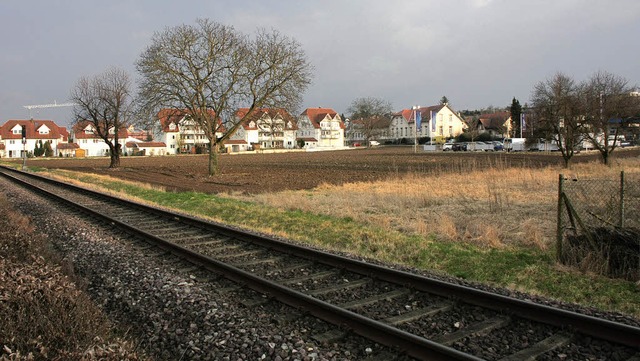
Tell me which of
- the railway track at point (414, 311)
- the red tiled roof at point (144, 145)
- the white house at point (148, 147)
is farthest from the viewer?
the red tiled roof at point (144, 145)

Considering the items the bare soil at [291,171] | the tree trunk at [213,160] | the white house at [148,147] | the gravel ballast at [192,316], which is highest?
the white house at [148,147]

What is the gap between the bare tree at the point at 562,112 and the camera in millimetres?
34625

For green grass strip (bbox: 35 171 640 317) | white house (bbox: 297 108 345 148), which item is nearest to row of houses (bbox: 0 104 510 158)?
white house (bbox: 297 108 345 148)

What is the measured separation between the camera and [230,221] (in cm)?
1487

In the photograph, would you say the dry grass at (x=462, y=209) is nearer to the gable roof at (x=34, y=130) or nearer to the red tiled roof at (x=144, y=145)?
the red tiled roof at (x=144, y=145)

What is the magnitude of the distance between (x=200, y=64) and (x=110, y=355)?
34.1 meters

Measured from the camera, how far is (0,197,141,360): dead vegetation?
12.5ft

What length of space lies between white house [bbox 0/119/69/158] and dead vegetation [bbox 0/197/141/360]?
440 feet

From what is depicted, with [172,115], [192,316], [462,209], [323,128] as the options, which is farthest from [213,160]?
[323,128]

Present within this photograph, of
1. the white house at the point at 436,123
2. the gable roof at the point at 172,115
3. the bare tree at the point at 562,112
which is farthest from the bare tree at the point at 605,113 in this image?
the white house at the point at 436,123

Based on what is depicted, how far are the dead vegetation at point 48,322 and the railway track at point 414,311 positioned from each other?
80.8 inches

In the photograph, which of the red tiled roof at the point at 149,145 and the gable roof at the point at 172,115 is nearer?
the gable roof at the point at 172,115

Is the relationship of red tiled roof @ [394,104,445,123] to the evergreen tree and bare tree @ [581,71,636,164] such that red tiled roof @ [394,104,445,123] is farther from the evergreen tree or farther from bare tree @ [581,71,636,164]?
bare tree @ [581,71,636,164]

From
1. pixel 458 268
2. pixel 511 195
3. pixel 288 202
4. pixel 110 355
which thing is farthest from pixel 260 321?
pixel 511 195
